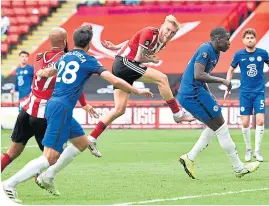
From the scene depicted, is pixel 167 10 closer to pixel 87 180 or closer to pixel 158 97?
pixel 158 97

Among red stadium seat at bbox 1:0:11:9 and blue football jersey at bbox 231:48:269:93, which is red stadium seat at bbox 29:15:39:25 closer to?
A: red stadium seat at bbox 1:0:11:9

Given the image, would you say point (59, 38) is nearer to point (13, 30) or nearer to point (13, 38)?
point (13, 38)

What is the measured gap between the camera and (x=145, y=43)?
13125 millimetres

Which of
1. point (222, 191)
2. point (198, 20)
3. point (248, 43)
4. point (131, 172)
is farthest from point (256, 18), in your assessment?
point (222, 191)

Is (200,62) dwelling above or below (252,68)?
above

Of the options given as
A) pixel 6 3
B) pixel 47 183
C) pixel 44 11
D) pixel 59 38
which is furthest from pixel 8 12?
pixel 47 183

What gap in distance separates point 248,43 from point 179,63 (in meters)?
14.6

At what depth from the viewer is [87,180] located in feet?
39.3

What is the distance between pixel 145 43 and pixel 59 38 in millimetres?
2617

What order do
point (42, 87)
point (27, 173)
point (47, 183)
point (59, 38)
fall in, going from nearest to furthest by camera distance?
1. point (27, 173)
2. point (47, 183)
3. point (59, 38)
4. point (42, 87)

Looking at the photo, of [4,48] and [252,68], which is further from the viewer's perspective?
[4,48]

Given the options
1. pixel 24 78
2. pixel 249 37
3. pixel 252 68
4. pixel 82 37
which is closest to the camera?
pixel 82 37

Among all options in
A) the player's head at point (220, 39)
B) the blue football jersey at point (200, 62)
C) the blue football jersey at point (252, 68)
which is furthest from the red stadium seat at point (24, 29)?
the player's head at point (220, 39)

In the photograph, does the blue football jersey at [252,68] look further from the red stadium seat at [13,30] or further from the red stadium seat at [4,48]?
the red stadium seat at [13,30]
